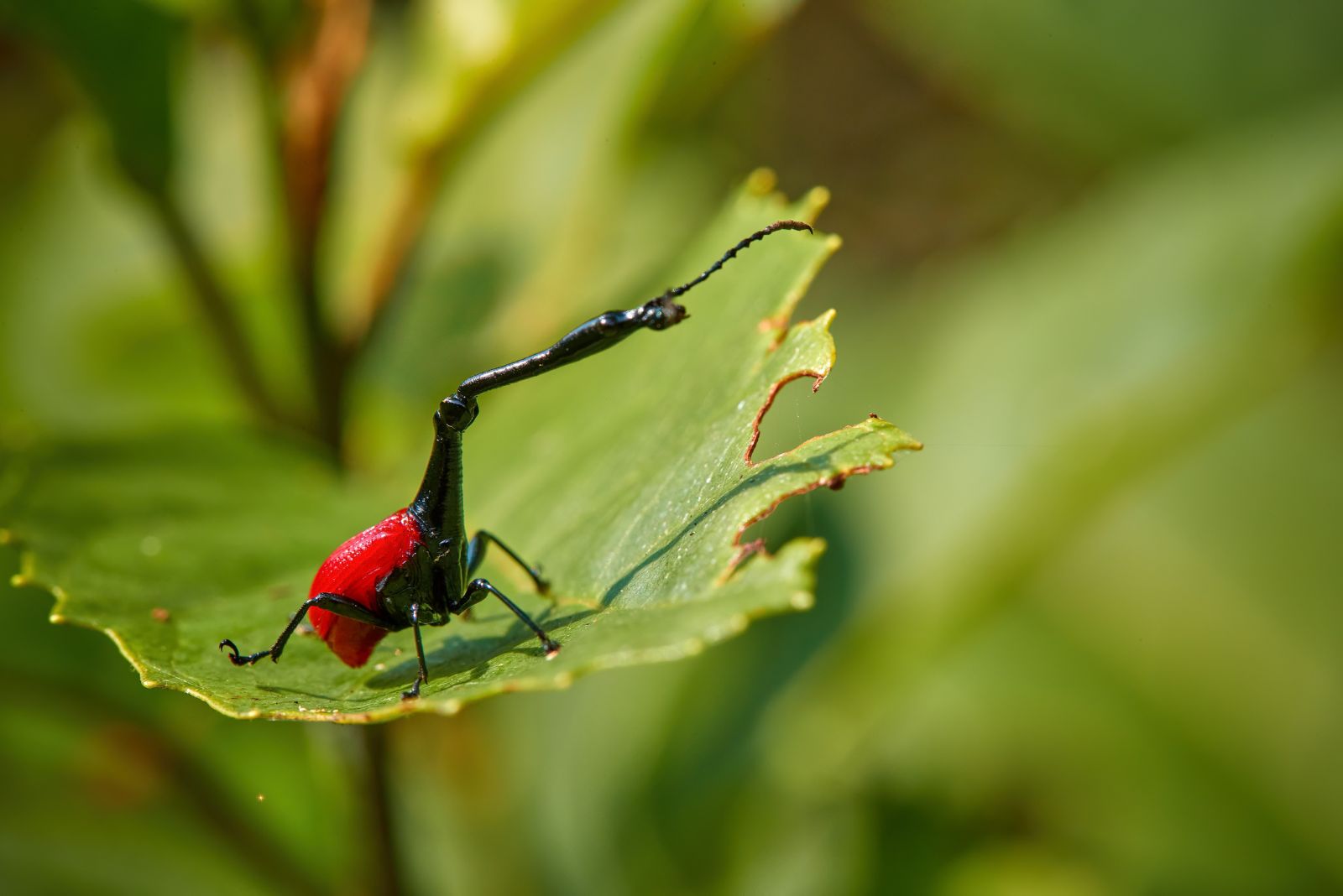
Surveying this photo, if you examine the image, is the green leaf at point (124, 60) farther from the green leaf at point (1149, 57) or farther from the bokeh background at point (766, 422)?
the green leaf at point (1149, 57)

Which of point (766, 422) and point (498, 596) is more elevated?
point (766, 422)

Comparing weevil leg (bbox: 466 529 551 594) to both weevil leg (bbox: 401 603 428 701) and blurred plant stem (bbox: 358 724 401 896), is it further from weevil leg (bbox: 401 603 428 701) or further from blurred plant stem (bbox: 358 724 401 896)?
blurred plant stem (bbox: 358 724 401 896)

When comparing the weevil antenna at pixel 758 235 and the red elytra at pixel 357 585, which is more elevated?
the weevil antenna at pixel 758 235

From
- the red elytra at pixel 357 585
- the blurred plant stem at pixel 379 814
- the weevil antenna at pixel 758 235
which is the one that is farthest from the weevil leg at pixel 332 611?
the weevil antenna at pixel 758 235

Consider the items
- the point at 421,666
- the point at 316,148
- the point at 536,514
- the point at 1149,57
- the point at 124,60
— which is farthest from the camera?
the point at 1149,57

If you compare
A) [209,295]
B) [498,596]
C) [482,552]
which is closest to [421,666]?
[498,596]

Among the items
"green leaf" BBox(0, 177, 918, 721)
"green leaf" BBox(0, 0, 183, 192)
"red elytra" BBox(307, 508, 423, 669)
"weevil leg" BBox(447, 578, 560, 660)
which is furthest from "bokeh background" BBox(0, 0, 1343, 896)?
"red elytra" BBox(307, 508, 423, 669)

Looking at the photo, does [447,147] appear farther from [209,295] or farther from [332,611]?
[332,611]

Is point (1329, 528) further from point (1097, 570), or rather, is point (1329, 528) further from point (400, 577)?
point (400, 577)
